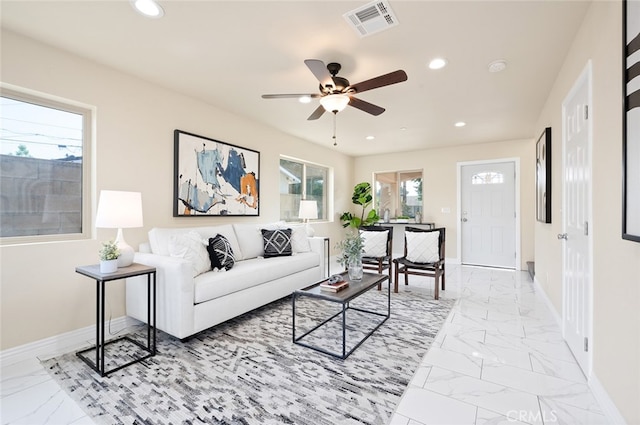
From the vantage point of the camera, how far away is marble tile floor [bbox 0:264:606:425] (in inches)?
61.2

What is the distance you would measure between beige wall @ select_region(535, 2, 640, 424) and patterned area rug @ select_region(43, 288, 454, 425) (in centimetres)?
106

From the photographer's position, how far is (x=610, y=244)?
1537 mm

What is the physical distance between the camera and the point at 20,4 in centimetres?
188

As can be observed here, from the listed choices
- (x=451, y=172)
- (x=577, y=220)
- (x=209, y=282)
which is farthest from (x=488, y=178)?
(x=209, y=282)

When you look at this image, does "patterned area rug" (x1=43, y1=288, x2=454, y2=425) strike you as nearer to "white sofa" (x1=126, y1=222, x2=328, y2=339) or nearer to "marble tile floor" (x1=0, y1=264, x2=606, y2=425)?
"marble tile floor" (x1=0, y1=264, x2=606, y2=425)

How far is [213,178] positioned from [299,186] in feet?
6.76

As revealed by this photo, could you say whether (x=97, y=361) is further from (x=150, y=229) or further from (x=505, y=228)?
(x=505, y=228)

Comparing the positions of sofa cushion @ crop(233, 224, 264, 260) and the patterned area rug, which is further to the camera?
sofa cushion @ crop(233, 224, 264, 260)

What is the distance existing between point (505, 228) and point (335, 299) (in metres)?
4.73

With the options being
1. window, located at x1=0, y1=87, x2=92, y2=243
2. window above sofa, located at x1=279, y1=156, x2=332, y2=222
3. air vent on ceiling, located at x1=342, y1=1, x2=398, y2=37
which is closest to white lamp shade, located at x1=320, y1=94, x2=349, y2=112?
air vent on ceiling, located at x1=342, y1=1, x2=398, y2=37

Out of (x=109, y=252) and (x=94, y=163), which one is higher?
(x=94, y=163)

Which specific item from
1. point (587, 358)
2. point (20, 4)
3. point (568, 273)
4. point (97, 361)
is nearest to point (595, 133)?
point (568, 273)

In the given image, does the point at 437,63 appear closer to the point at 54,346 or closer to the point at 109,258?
the point at 109,258

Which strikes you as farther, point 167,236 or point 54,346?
point 167,236
